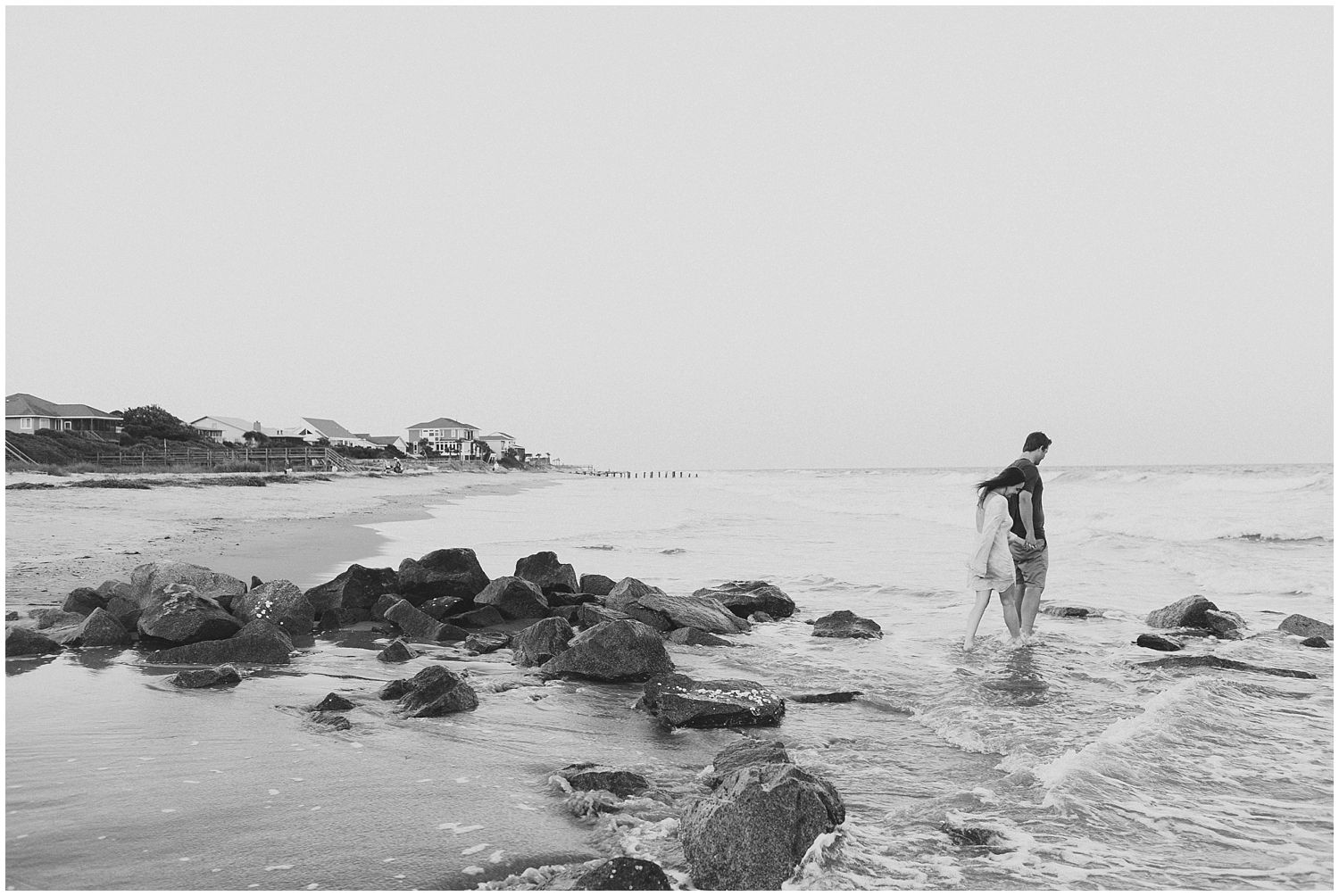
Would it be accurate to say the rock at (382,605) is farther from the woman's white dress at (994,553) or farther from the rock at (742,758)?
the woman's white dress at (994,553)

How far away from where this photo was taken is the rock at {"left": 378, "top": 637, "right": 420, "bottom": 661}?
762 centimetres

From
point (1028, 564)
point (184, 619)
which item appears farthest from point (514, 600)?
point (1028, 564)

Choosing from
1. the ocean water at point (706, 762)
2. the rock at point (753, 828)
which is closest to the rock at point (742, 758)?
the ocean water at point (706, 762)

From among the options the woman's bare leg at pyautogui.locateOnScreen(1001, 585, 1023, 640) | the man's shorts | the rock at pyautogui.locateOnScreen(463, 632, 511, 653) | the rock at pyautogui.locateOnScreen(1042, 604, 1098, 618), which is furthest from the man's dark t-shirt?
the rock at pyautogui.locateOnScreen(463, 632, 511, 653)

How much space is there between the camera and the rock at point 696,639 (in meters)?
8.70

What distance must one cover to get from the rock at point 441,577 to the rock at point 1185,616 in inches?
328

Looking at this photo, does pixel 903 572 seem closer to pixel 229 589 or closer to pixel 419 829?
pixel 229 589

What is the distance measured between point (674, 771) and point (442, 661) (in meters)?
3.77

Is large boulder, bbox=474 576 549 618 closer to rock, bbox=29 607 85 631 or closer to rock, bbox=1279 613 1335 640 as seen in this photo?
rock, bbox=29 607 85 631

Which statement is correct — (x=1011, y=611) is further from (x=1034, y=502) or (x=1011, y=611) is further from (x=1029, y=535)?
(x=1034, y=502)

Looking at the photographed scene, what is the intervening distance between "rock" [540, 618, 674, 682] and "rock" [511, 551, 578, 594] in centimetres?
384

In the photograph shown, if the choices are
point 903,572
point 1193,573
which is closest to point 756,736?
point 903,572

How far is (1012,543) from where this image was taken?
8.59m

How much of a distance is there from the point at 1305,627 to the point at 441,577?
33.4ft
